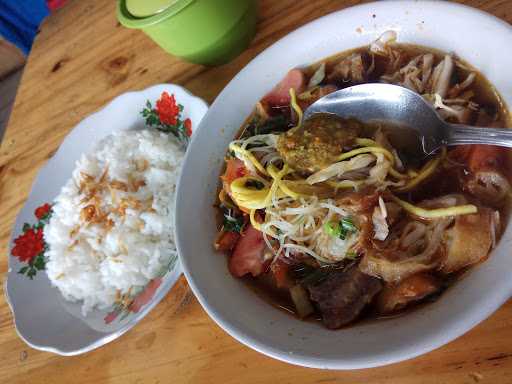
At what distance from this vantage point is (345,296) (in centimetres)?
113

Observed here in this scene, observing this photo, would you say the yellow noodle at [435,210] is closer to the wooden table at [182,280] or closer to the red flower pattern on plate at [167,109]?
the wooden table at [182,280]

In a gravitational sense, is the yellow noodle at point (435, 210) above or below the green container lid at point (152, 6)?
below

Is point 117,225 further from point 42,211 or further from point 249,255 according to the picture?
point 249,255

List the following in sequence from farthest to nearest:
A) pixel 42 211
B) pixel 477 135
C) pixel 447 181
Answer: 1. pixel 42 211
2. pixel 447 181
3. pixel 477 135

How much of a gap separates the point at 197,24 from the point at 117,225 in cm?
81

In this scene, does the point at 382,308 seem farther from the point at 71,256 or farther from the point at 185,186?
the point at 71,256

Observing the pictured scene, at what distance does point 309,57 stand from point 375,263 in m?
0.75

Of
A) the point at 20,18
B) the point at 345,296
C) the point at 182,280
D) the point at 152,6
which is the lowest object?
the point at 182,280

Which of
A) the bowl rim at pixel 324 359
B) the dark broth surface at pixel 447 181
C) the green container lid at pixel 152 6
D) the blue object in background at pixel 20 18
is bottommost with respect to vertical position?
the dark broth surface at pixel 447 181

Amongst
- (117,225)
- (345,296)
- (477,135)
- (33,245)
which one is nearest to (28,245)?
(33,245)

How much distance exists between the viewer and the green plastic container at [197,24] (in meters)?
1.51

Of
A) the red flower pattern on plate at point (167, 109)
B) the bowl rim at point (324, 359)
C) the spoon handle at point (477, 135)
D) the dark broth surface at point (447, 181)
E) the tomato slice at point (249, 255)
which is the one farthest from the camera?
the red flower pattern on plate at point (167, 109)

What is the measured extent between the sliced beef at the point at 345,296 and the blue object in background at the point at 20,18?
3207 mm

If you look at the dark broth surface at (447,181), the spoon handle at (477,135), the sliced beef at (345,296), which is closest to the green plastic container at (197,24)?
the dark broth surface at (447,181)
